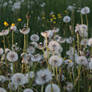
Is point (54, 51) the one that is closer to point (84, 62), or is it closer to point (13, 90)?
point (84, 62)

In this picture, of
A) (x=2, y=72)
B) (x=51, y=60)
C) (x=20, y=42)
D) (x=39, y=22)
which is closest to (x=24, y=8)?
(x=39, y=22)

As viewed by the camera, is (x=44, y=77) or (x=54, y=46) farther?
(x=54, y=46)

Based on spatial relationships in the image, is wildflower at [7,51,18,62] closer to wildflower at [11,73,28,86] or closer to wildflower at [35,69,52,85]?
wildflower at [11,73,28,86]

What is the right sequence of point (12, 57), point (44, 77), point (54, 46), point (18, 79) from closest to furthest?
point (44, 77) → point (18, 79) → point (54, 46) → point (12, 57)

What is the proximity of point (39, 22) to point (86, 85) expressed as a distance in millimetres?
2715

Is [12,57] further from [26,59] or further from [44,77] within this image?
[44,77]

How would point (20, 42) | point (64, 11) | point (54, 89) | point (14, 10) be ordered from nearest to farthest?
point (54, 89) < point (20, 42) < point (14, 10) < point (64, 11)

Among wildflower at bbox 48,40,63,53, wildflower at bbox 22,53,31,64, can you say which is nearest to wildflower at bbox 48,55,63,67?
wildflower at bbox 48,40,63,53

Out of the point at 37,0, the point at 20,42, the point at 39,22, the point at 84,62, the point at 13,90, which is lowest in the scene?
the point at 13,90

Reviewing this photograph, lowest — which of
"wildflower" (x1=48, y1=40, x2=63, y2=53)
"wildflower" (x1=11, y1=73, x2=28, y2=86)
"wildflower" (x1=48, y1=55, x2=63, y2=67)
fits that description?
"wildflower" (x1=11, y1=73, x2=28, y2=86)

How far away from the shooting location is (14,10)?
4.70 meters

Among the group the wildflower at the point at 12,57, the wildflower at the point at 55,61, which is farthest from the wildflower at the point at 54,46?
the wildflower at the point at 12,57

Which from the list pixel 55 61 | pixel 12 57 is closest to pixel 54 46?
pixel 55 61

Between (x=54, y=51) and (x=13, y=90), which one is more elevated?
(x=54, y=51)
